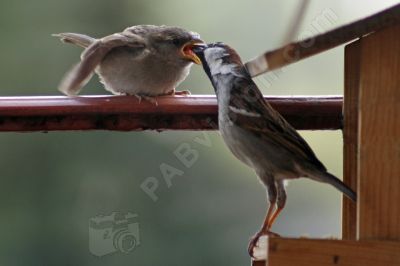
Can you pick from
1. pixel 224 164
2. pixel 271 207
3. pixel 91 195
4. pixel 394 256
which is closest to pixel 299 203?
pixel 224 164

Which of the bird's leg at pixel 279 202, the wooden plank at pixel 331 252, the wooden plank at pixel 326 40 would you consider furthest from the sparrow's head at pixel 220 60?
the wooden plank at pixel 331 252

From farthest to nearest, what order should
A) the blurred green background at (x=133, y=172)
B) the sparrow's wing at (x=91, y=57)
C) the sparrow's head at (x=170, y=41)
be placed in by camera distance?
the blurred green background at (x=133, y=172) < the sparrow's head at (x=170, y=41) < the sparrow's wing at (x=91, y=57)

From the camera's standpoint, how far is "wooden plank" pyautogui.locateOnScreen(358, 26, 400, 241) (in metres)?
2.55

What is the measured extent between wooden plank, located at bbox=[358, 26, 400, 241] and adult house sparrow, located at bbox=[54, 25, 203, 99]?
2.09 metres

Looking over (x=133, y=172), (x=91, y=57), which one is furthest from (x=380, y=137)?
(x=133, y=172)

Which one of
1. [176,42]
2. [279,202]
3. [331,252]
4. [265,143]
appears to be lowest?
[331,252]

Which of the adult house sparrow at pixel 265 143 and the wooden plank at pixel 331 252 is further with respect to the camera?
the adult house sparrow at pixel 265 143

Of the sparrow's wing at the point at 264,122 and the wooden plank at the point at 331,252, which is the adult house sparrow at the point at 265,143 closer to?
the sparrow's wing at the point at 264,122

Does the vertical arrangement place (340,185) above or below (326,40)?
below

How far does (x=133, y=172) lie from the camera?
5844 mm

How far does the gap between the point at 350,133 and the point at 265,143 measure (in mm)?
249

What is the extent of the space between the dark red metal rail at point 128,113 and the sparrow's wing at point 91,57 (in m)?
0.88

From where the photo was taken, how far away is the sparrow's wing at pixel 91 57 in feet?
12.4

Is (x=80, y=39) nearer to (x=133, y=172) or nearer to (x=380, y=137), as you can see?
(x=133, y=172)
